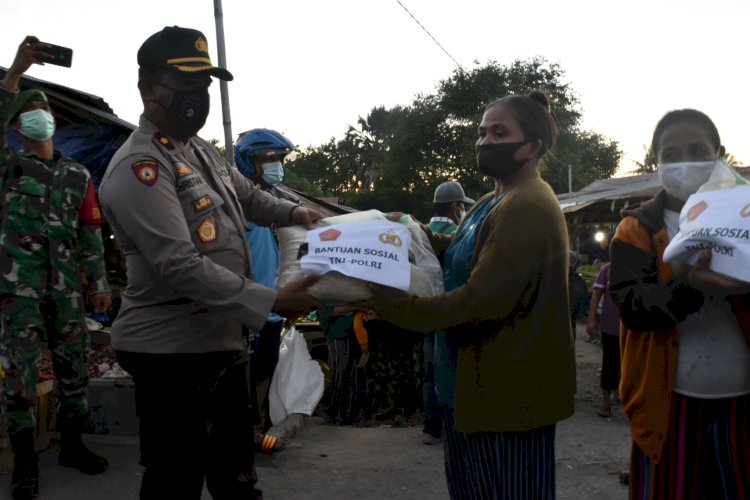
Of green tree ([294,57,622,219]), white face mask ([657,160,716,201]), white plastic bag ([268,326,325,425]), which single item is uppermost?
green tree ([294,57,622,219])

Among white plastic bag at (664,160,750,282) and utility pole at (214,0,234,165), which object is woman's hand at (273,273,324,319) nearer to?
white plastic bag at (664,160,750,282)

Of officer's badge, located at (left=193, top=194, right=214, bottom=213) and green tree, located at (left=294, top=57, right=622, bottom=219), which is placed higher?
green tree, located at (left=294, top=57, right=622, bottom=219)

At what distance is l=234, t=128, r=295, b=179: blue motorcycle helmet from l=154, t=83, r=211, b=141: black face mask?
1886 mm

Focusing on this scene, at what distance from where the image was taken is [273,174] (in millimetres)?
4324

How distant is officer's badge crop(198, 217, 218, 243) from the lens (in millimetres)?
2273

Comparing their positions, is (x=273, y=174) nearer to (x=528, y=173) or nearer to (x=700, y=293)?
(x=528, y=173)

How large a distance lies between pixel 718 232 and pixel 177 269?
1609 millimetres

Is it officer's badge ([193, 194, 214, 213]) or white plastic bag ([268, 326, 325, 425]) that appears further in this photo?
white plastic bag ([268, 326, 325, 425])

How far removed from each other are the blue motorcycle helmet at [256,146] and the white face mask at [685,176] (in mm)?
2582

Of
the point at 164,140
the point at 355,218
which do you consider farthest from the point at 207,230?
the point at 355,218

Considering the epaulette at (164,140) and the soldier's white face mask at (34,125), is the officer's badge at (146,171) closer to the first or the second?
the epaulette at (164,140)

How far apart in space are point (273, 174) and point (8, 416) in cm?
201

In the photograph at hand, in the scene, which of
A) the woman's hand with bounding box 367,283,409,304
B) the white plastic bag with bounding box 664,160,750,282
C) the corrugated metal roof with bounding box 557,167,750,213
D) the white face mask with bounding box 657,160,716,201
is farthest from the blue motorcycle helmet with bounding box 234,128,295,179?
the corrugated metal roof with bounding box 557,167,750,213

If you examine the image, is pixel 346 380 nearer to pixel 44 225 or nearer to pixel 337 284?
pixel 44 225
